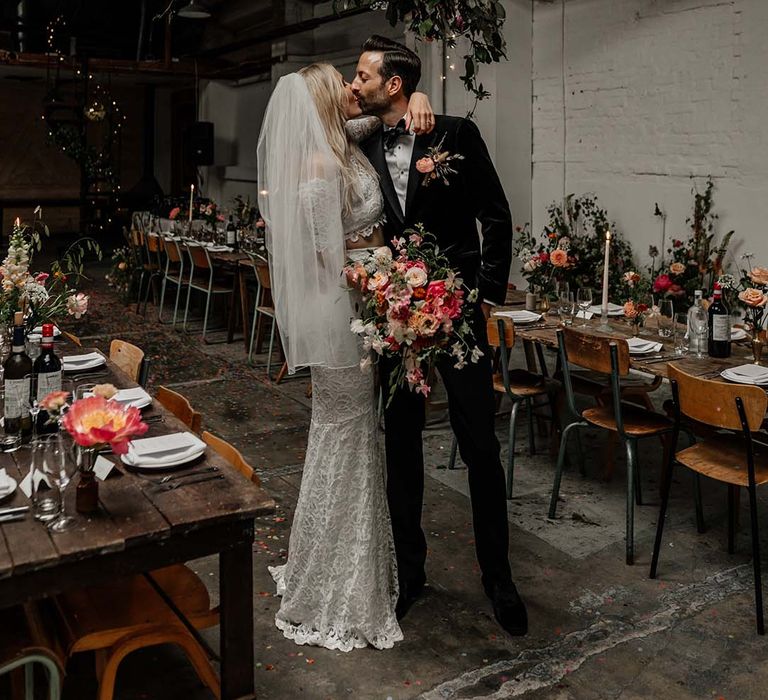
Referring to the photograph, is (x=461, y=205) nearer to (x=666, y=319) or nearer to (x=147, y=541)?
(x=147, y=541)

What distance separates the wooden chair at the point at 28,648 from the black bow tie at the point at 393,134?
1844 mm

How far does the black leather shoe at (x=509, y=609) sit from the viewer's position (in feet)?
10.1

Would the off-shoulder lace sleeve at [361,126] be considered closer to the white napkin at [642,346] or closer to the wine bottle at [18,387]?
the wine bottle at [18,387]

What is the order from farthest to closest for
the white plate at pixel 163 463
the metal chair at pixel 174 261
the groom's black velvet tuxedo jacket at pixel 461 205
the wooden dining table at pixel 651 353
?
the metal chair at pixel 174 261
the wooden dining table at pixel 651 353
the groom's black velvet tuxedo jacket at pixel 461 205
the white plate at pixel 163 463

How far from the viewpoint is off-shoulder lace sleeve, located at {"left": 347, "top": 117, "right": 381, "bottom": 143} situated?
3068 millimetres

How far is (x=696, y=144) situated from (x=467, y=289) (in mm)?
4416

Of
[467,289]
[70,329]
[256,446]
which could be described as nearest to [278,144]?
[467,289]

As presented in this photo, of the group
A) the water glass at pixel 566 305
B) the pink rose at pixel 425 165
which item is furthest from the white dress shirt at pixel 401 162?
the water glass at pixel 566 305

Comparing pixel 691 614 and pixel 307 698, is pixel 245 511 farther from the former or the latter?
pixel 691 614

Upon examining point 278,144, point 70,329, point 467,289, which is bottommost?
point 70,329

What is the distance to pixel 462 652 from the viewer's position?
2.97 metres

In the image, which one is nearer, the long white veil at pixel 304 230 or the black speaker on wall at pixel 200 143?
the long white veil at pixel 304 230

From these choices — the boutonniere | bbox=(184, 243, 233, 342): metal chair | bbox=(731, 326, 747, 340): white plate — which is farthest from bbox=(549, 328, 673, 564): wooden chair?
bbox=(184, 243, 233, 342): metal chair

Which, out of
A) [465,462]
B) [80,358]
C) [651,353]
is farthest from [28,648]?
[651,353]
